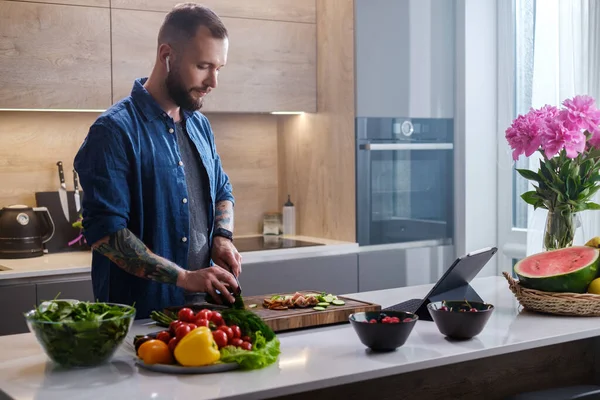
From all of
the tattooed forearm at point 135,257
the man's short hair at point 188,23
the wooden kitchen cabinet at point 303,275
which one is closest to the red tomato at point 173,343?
the tattooed forearm at point 135,257

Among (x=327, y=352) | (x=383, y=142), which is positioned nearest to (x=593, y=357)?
(x=327, y=352)

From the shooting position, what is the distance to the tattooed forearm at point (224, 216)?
287cm

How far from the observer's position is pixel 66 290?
11.4ft

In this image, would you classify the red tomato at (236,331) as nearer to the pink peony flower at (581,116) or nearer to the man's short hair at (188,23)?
the man's short hair at (188,23)

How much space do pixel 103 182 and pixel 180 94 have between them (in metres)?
0.41

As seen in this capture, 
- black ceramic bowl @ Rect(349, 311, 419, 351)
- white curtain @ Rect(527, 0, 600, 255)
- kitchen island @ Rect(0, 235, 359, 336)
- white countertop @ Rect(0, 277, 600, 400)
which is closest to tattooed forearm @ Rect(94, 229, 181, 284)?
white countertop @ Rect(0, 277, 600, 400)

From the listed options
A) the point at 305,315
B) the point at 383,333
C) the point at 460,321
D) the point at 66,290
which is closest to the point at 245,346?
the point at 383,333

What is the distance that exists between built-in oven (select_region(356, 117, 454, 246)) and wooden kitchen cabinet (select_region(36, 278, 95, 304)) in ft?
4.85

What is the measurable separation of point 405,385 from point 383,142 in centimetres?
232

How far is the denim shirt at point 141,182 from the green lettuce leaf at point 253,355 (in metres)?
0.76

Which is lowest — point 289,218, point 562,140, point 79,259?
point 79,259

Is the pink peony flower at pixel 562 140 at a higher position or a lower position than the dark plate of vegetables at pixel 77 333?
higher

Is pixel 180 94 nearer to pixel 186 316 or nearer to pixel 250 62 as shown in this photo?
Result: pixel 186 316

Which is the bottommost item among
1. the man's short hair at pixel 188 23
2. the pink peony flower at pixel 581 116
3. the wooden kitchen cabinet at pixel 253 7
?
the pink peony flower at pixel 581 116
